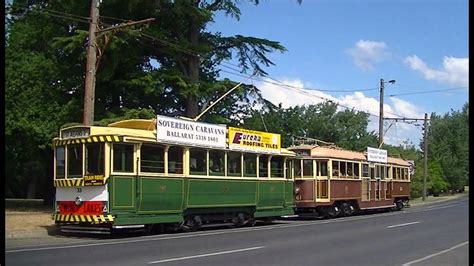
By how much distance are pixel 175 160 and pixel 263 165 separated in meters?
5.46

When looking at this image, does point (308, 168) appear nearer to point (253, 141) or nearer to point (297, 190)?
point (297, 190)

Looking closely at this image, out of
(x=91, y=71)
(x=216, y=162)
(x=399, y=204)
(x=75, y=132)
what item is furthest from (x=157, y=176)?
(x=399, y=204)

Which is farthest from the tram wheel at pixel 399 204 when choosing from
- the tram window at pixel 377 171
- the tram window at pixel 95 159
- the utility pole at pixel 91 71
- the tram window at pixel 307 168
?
the tram window at pixel 95 159

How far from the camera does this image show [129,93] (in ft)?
107

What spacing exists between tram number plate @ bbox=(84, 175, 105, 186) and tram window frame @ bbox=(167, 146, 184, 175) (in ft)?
8.95

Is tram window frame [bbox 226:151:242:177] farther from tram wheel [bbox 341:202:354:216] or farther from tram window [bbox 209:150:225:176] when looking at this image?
tram wheel [bbox 341:202:354:216]

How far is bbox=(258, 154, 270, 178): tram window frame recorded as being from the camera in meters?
25.5

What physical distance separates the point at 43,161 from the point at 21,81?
213 inches

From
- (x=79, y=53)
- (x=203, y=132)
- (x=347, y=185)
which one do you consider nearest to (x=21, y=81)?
(x=79, y=53)

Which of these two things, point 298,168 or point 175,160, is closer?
point 175,160

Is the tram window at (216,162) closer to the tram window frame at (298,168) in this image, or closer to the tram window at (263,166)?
the tram window at (263,166)

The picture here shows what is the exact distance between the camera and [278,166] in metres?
26.8

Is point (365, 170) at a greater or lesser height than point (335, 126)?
lesser

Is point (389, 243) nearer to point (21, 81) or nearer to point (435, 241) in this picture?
point (435, 241)
